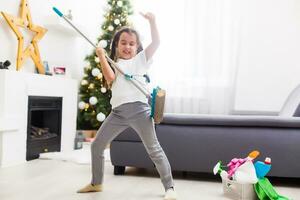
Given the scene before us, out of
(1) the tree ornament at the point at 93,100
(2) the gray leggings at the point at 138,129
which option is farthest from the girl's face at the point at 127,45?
(1) the tree ornament at the point at 93,100

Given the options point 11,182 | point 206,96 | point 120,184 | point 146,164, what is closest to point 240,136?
point 146,164

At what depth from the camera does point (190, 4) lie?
5.37 metres

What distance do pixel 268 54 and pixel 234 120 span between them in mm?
2612

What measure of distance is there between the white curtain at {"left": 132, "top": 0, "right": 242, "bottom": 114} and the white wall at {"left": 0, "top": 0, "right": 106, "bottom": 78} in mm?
880

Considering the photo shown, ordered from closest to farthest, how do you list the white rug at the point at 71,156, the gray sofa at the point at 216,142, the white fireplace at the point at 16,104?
the gray sofa at the point at 216,142 → the white fireplace at the point at 16,104 → the white rug at the point at 71,156

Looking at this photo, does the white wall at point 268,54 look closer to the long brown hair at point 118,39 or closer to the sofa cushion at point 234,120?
the sofa cushion at point 234,120

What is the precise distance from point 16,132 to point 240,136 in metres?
2.07

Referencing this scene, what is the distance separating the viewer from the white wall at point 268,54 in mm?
5117

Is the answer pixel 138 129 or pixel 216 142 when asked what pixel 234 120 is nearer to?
pixel 216 142

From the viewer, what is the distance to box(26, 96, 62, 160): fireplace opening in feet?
12.9

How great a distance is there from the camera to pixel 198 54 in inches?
Result: 212

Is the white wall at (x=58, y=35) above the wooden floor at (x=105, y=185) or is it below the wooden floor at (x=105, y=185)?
above

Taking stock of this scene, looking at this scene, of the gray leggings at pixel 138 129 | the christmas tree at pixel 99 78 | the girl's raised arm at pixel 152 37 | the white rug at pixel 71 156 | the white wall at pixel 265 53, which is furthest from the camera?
the christmas tree at pixel 99 78

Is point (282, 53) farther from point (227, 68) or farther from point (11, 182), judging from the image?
point (11, 182)
